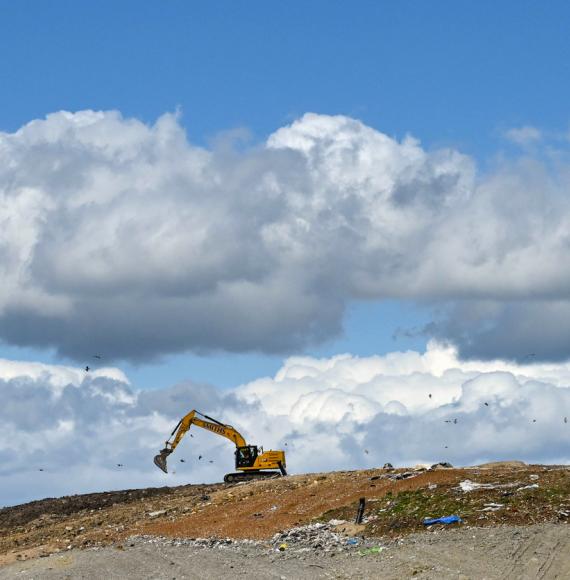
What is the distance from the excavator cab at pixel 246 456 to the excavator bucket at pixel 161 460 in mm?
3747

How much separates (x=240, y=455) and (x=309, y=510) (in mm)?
18319

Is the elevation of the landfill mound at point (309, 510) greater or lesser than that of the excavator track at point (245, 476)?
lesser

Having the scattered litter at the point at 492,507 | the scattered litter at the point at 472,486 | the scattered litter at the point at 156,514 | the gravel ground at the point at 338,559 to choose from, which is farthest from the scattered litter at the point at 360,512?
the scattered litter at the point at 156,514

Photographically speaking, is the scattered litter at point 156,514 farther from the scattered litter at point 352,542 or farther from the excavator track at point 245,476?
the scattered litter at point 352,542

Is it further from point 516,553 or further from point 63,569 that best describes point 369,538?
point 63,569

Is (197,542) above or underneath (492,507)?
above

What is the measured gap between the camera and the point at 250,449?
6066cm

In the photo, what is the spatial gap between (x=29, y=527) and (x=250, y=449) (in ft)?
42.7

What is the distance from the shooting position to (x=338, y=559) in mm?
34938

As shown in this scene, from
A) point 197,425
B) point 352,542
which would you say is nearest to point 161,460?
point 197,425

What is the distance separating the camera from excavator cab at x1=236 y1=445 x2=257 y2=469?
60219 millimetres

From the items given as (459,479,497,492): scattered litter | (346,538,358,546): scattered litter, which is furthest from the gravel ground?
(459,479,497,492): scattered litter

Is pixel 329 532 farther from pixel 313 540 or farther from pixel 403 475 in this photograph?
pixel 403 475

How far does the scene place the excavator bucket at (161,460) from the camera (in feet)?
199
